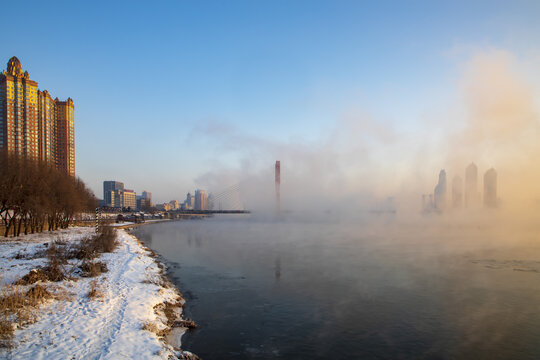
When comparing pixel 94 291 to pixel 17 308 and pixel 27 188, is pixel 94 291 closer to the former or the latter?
pixel 17 308

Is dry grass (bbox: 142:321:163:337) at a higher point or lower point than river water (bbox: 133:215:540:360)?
higher

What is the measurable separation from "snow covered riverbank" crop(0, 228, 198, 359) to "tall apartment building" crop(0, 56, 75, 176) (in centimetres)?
7548

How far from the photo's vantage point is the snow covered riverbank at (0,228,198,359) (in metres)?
8.15

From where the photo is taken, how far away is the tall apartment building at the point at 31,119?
8400cm

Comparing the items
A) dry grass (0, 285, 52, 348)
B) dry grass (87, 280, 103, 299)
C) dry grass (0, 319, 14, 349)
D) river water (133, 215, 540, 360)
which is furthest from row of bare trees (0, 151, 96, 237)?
dry grass (0, 319, 14, 349)

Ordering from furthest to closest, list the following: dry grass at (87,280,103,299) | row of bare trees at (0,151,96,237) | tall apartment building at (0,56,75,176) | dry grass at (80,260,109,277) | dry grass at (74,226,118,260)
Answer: tall apartment building at (0,56,75,176) < row of bare trees at (0,151,96,237) < dry grass at (74,226,118,260) < dry grass at (80,260,109,277) < dry grass at (87,280,103,299)

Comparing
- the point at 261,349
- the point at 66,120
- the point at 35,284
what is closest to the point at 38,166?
the point at 35,284

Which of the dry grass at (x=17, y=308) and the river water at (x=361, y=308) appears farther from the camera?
the river water at (x=361, y=308)

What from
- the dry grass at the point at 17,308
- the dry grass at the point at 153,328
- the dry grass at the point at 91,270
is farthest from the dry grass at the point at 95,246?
the dry grass at the point at 153,328

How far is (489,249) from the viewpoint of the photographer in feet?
109

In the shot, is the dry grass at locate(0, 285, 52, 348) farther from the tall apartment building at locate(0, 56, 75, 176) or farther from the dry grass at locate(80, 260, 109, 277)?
the tall apartment building at locate(0, 56, 75, 176)

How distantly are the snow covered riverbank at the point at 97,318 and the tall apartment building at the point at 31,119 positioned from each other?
7548cm

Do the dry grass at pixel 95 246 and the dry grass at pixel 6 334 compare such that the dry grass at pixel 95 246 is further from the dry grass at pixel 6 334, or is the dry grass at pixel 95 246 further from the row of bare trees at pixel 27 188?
the dry grass at pixel 6 334

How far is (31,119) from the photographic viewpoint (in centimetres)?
8825
